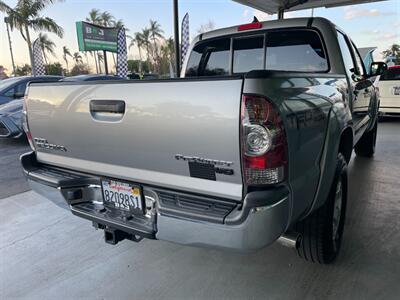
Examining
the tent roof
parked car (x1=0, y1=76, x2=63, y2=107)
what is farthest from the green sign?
the tent roof

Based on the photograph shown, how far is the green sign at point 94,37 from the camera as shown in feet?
79.1

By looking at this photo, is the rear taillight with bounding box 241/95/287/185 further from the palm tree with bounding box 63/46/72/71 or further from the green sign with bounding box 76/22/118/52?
the palm tree with bounding box 63/46/72/71

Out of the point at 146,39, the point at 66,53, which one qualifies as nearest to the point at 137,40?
the point at 146,39

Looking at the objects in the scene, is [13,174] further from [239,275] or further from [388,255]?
[388,255]

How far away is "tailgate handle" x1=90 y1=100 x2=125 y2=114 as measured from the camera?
6.40 ft

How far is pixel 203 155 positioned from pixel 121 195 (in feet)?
2.30

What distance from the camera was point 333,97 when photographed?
2.23m

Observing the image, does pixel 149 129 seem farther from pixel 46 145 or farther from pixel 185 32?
pixel 185 32

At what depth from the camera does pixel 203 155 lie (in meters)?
1.70

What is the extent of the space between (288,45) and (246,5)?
748 centimetres

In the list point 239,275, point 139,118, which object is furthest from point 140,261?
point 139,118

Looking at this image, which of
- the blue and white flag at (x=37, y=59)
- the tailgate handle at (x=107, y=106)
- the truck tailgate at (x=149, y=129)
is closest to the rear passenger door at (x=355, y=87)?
the truck tailgate at (x=149, y=129)

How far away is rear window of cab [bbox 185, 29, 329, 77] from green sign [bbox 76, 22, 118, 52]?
23345 mm

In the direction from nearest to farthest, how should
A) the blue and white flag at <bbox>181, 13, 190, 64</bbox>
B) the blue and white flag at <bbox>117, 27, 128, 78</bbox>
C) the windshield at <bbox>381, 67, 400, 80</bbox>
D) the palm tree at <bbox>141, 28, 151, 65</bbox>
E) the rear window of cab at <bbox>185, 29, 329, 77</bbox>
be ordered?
the rear window of cab at <bbox>185, 29, 329, 77</bbox> → the windshield at <bbox>381, 67, 400, 80</bbox> → the blue and white flag at <bbox>181, 13, 190, 64</bbox> → the blue and white flag at <bbox>117, 27, 128, 78</bbox> → the palm tree at <bbox>141, 28, 151, 65</bbox>
